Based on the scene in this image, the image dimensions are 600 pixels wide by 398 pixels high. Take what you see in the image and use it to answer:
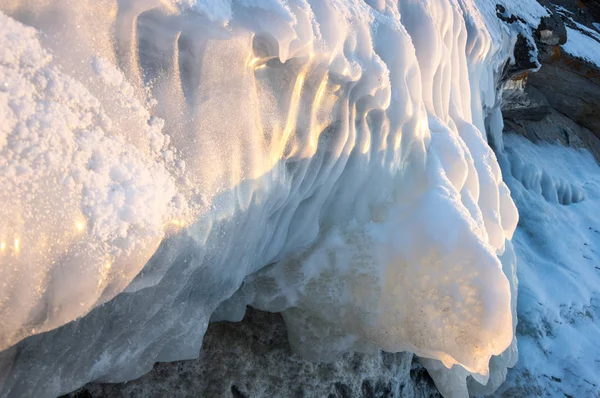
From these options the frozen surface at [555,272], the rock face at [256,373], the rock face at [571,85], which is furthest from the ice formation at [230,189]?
the rock face at [571,85]

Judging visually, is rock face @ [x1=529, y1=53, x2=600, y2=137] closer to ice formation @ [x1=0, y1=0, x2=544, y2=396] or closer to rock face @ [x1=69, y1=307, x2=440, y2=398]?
ice formation @ [x1=0, y1=0, x2=544, y2=396]

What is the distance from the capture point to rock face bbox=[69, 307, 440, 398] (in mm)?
1482

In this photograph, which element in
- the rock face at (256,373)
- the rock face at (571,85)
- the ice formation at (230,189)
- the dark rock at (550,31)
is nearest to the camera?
the ice formation at (230,189)

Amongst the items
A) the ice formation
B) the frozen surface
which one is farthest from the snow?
the ice formation

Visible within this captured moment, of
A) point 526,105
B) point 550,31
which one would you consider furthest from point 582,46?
point 550,31

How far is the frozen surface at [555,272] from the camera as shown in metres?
2.29

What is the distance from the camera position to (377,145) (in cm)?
146

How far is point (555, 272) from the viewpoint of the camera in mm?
2830

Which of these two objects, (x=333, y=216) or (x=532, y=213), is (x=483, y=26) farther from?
(x=333, y=216)

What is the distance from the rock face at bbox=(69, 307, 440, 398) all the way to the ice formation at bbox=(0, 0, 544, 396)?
7 cm

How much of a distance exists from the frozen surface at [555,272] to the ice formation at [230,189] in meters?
0.71

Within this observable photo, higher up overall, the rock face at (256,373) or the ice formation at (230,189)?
the ice formation at (230,189)

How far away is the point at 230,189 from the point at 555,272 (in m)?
2.30

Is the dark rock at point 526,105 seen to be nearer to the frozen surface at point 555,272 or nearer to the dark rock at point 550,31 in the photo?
the frozen surface at point 555,272
